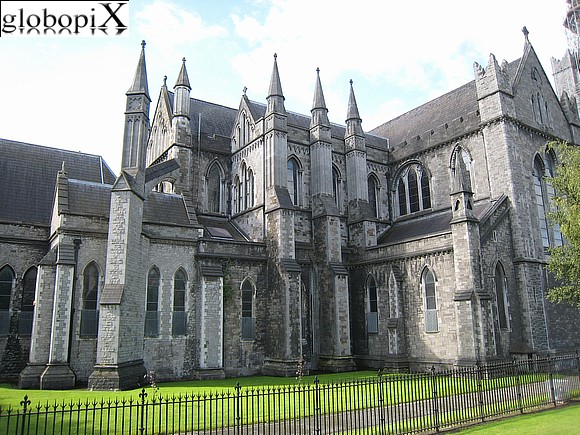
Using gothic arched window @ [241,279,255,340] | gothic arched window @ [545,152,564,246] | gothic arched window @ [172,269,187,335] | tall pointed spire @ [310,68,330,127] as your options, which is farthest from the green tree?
gothic arched window @ [172,269,187,335]

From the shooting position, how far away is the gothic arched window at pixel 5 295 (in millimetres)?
23781

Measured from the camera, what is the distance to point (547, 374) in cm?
1673

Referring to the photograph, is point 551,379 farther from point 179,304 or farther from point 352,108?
point 352,108

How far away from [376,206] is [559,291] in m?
15.3

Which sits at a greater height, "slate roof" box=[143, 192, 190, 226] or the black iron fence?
"slate roof" box=[143, 192, 190, 226]

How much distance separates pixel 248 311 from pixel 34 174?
50.9 feet

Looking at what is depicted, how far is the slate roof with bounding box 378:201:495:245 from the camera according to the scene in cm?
2802

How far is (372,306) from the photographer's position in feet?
96.9

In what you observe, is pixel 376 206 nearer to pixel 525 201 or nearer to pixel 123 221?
pixel 525 201

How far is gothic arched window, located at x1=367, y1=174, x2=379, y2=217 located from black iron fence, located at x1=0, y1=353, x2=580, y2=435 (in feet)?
62.7

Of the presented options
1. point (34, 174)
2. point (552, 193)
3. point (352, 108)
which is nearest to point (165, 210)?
point (34, 174)

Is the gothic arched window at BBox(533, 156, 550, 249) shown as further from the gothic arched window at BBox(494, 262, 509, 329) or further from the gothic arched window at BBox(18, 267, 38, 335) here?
the gothic arched window at BBox(18, 267, 38, 335)

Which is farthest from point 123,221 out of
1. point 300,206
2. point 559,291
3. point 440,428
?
point 559,291

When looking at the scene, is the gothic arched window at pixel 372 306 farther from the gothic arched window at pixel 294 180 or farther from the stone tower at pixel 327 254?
the gothic arched window at pixel 294 180
